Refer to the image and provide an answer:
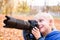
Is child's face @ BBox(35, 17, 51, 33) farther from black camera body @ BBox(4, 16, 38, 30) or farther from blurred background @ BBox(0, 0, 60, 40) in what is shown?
blurred background @ BBox(0, 0, 60, 40)

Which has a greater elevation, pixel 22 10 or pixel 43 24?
pixel 43 24

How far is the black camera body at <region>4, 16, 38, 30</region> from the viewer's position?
115 centimetres

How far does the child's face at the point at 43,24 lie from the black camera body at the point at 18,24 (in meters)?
0.03

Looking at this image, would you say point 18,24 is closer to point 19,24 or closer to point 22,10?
point 19,24

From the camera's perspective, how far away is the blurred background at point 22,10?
3031 mm

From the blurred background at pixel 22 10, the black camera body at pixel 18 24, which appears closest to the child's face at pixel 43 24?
the black camera body at pixel 18 24

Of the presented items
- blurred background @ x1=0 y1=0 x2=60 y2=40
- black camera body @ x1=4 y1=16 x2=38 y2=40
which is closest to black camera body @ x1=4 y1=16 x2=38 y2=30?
black camera body @ x1=4 y1=16 x2=38 y2=40

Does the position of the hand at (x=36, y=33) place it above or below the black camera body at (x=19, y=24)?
below

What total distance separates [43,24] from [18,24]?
139 millimetres

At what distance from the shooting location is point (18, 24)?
118 centimetres

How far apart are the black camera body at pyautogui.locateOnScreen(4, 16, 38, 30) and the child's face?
0.11 ft

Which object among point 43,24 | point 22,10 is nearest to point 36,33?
point 43,24

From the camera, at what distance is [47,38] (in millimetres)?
1131

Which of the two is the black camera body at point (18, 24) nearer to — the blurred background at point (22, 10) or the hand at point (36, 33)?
the hand at point (36, 33)
